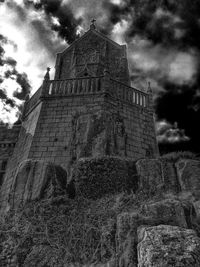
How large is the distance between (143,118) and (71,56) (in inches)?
315

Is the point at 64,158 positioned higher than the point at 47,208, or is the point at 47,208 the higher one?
the point at 64,158

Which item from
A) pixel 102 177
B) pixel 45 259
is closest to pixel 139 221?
pixel 45 259

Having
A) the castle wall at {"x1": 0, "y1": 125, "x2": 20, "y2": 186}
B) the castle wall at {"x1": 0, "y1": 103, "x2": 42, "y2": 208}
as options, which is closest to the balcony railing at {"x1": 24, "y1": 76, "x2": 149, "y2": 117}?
the castle wall at {"x1": 0, "y1": 103, "x2": 42, "y2": 208}

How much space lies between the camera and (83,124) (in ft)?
38.3

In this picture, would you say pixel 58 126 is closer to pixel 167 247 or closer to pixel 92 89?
pixel 92 89

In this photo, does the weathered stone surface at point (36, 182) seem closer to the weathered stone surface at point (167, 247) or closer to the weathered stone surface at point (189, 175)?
the weathered stone surface at point (189, 175)

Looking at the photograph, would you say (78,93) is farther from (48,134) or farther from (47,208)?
(47,208)

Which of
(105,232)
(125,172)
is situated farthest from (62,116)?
(105,232)

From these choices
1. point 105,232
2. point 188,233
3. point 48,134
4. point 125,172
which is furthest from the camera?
point 48,134

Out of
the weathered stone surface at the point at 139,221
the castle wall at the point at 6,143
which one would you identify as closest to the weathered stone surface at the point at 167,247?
the weathered stone surface at the point at 139,221

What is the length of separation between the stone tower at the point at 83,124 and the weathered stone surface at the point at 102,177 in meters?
3.64

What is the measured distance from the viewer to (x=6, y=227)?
18.4ft

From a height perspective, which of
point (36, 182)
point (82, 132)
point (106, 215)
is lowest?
point (106, 215)

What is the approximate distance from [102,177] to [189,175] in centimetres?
206
